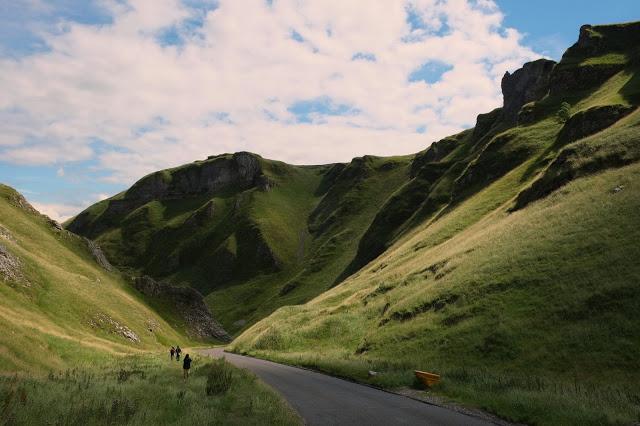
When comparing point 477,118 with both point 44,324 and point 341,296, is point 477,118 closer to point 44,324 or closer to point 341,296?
point 341,296

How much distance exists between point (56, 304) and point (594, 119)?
78.0 meters

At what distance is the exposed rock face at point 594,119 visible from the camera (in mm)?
66875

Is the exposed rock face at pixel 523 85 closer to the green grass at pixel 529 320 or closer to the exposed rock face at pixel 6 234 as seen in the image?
the green grass at pixel 529 320

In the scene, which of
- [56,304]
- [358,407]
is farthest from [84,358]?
[358,407]

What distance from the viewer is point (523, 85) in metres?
148

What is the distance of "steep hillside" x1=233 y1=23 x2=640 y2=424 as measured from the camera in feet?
66.3

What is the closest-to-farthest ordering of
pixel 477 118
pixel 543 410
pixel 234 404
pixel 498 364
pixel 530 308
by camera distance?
1. pixel 543 410
2. pixel 234 404
3. pixel 498 364
4. pixel 530 308
5. pixel 477 118

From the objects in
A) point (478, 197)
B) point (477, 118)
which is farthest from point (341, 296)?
point (477, 118)

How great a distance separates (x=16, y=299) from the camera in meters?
46.6

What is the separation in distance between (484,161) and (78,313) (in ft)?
247

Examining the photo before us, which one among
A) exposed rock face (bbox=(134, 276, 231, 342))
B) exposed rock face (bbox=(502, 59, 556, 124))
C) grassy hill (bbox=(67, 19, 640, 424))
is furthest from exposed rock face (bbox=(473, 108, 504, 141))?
exposed rock face (bbox=(134, 276, 231, 342))

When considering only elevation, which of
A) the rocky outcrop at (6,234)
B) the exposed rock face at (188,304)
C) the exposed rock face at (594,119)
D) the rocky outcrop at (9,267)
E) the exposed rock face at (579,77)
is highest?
the exposed rock face at (579,77)

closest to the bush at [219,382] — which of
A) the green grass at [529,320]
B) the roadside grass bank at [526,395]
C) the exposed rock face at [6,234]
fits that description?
the roadside grass bank at [526,395]

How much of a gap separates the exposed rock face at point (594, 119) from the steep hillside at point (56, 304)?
6989 cm
